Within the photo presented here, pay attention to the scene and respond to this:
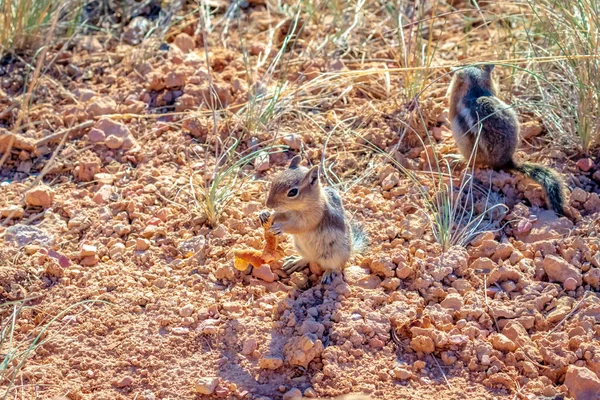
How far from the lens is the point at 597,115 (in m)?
5.54

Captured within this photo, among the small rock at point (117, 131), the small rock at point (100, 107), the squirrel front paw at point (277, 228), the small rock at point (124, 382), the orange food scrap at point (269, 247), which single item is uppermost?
the squirrel front paw at point (277, 228)

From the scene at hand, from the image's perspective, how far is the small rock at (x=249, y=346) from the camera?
4.27 m

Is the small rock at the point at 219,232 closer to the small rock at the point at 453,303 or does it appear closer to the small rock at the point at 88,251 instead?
the small rock at the point at 88,251

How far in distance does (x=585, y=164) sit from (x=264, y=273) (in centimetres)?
242

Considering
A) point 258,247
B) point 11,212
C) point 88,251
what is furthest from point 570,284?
point 11,212

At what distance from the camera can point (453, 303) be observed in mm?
4555

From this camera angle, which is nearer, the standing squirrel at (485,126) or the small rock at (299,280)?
the small rock at (299,280)

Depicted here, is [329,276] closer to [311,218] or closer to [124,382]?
[311,218]

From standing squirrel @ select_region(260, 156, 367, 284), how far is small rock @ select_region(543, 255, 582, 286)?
3.84 feet

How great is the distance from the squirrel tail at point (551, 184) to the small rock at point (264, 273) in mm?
1868

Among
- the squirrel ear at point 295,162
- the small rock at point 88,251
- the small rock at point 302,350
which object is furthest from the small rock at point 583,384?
the small rock at point 88,251

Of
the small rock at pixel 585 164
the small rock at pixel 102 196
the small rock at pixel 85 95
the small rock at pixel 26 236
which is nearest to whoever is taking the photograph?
the small rock at pixel 26 236

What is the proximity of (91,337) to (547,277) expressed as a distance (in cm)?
266

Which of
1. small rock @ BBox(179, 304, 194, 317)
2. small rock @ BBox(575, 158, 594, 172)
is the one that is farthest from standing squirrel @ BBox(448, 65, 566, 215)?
small rock @ BBox(179, 304, 194, 317)
